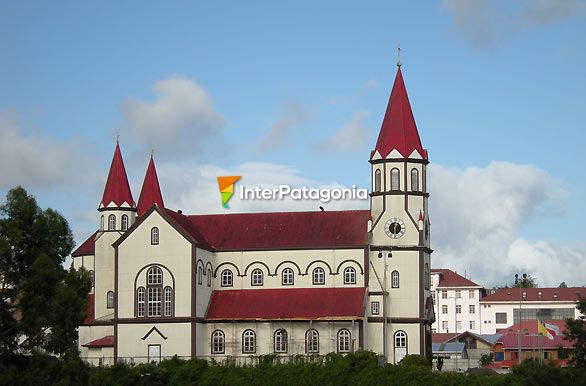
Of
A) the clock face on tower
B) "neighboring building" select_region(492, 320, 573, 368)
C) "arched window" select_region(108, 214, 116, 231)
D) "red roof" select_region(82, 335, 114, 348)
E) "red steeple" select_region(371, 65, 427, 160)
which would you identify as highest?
"red steeple" select_region(371, 65, 427, 160)

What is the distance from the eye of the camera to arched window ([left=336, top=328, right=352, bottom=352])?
80.5 metres

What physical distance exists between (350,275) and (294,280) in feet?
13.9

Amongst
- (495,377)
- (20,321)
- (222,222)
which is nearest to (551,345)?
(222,222)

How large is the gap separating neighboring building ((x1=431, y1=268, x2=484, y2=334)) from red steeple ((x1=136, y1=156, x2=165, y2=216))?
210 ft

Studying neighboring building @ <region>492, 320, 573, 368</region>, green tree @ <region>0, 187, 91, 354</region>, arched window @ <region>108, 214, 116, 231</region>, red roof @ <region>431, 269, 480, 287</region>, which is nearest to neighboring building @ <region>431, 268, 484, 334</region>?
red roof @ <region>431, 269, 480, 287</region>

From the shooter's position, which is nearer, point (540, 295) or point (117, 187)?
point (117, 187)

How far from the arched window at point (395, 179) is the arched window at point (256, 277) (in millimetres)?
11606

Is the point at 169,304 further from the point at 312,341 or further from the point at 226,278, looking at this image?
the point at 312,341

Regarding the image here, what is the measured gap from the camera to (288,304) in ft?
272

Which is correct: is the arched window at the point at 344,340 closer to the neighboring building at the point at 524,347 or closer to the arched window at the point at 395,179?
the arched window at the point at 395,179

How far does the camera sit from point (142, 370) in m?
66.6

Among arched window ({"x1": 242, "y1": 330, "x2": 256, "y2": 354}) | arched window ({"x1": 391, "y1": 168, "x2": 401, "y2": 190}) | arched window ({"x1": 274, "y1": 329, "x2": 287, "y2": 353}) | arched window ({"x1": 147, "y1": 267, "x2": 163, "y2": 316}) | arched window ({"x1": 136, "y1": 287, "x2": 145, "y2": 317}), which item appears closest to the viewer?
arched window ({"x1": 274, "y1": 329, "x2": 287, "y2": 353})

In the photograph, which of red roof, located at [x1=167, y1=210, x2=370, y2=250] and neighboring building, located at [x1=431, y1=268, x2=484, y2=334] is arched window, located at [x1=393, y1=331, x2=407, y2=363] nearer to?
red roof, located at [x1=167, y1=210, x2=370, y2=250]

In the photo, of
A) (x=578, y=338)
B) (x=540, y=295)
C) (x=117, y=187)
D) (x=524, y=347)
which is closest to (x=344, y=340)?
(x=578, y=338)
